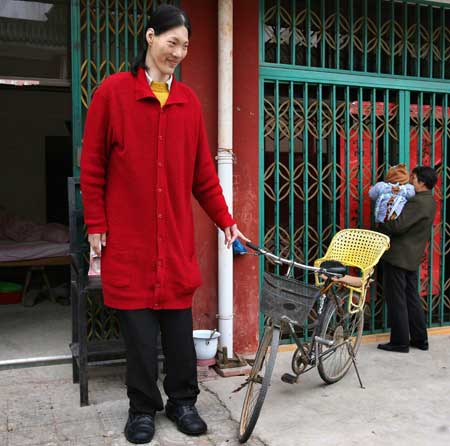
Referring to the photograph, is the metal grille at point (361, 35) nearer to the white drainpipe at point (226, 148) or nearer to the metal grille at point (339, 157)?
the metal grille at point (339, 157)

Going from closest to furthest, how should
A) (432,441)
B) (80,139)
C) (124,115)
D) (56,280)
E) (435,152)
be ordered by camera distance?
(124,115)
(432,441)
(80,139)
(435,152)
(56,280)

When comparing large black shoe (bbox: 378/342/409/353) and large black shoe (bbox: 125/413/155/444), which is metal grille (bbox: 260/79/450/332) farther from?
large black shoe (bbox: 125/413/155/444)

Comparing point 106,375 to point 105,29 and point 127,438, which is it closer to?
point 127,438

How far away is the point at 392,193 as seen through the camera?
4.91 metres

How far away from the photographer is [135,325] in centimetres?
329

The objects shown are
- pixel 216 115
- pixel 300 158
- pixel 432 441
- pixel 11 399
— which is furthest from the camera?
pixel 300 158

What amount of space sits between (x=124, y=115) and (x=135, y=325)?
3.87 feet

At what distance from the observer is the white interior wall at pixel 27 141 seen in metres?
9.73

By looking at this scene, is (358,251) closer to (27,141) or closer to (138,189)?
(138,189)

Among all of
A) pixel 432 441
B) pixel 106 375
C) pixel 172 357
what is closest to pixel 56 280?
pixel 106 375

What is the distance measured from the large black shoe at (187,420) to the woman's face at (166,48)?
198 centimetres

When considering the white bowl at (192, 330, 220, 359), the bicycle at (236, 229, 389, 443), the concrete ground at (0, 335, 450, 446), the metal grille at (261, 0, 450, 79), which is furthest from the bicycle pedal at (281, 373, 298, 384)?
the metal grille at (261, 0, 450, 79)

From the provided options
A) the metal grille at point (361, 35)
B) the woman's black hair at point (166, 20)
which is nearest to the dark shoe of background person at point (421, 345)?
the metal grille at point (361, 35)

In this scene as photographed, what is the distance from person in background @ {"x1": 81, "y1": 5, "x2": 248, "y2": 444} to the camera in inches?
126
